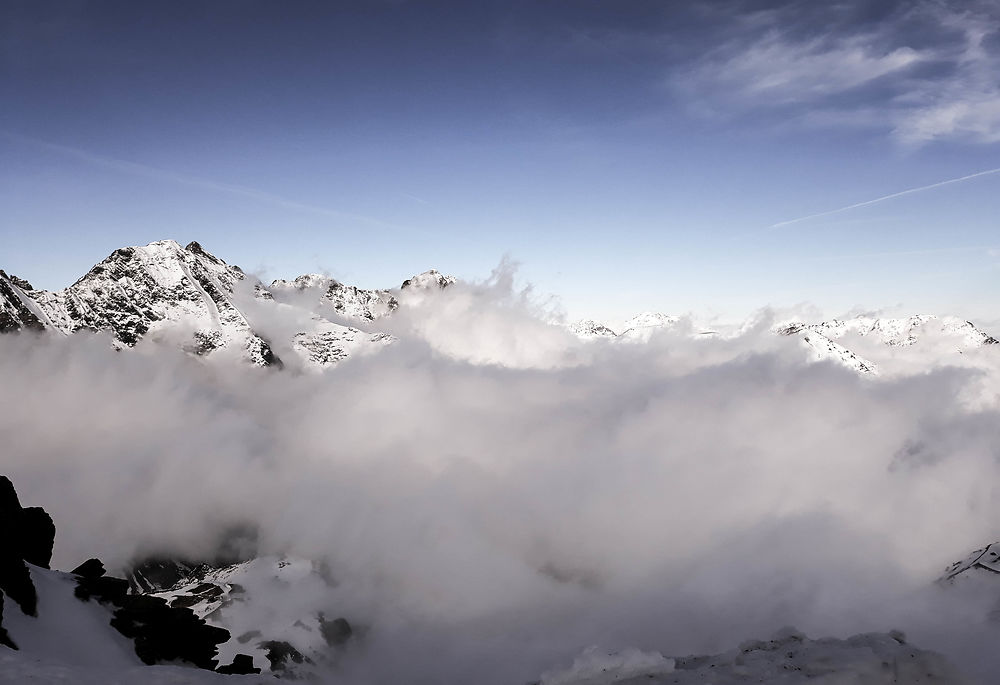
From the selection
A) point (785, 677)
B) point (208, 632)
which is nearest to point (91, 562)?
point (208, 632)

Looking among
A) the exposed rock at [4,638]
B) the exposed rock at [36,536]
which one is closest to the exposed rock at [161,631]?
the exposed rock at [36,536]

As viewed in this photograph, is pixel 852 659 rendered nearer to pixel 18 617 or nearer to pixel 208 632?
pixel 208 632

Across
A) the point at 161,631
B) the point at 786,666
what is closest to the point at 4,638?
the point at 161,631

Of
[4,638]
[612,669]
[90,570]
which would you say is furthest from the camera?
[90,570]

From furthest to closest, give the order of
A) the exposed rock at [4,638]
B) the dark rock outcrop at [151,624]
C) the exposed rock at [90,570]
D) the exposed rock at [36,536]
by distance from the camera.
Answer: the exposed rock at [36,536]
the exposed rock at [90,570]
the dark rock outcrop at [151,624]
the exposed rock at [4,638]

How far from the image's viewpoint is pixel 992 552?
151125mm

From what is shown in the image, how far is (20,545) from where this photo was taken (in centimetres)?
4978

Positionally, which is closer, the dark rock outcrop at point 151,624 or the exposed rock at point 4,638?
the exposed rock at point 4,638

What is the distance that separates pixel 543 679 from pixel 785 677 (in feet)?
71.6

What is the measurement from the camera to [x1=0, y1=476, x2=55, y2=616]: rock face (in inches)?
1496

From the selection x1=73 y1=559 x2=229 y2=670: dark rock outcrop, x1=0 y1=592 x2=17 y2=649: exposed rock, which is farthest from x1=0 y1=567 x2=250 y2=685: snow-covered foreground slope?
x1=73 y1=559 x2=229 y2=670: dark rock outcrop

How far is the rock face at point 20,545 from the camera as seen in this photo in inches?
1496

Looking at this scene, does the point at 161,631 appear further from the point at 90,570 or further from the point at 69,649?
the point at 90,570

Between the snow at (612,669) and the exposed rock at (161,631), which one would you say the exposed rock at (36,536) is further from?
the snow at (612,669)
